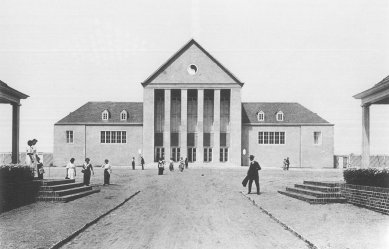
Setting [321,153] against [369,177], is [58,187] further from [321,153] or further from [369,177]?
[321,153]

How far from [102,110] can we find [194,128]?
40.0 ft

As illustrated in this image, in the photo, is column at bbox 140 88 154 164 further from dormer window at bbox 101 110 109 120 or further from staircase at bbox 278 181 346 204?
staircase at bbox 278 181 346 204

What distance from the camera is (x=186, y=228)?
37.1 ft

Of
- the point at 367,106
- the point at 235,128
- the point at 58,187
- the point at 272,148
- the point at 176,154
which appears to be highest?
the point at 235,128

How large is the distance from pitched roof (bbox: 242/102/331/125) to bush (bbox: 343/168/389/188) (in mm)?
38200

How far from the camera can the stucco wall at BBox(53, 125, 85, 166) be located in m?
53.6

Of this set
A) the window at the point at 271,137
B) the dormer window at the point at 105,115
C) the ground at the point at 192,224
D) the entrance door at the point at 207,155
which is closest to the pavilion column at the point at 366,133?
the ground at the point at 192,224

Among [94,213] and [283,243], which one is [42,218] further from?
[283,243]

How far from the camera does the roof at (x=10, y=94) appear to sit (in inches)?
729

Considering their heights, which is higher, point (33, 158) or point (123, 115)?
point (123, 115)

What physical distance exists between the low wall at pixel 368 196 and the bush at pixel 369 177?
190 millimetres

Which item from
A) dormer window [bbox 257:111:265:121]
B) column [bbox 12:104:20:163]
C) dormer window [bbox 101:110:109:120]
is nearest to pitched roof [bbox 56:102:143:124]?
dormer window [bbox 101:110:109:120]

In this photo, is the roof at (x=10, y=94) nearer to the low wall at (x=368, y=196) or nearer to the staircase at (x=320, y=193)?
the staircase at (x=320, y=193)

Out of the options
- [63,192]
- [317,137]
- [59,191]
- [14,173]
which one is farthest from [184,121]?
[14,173]
